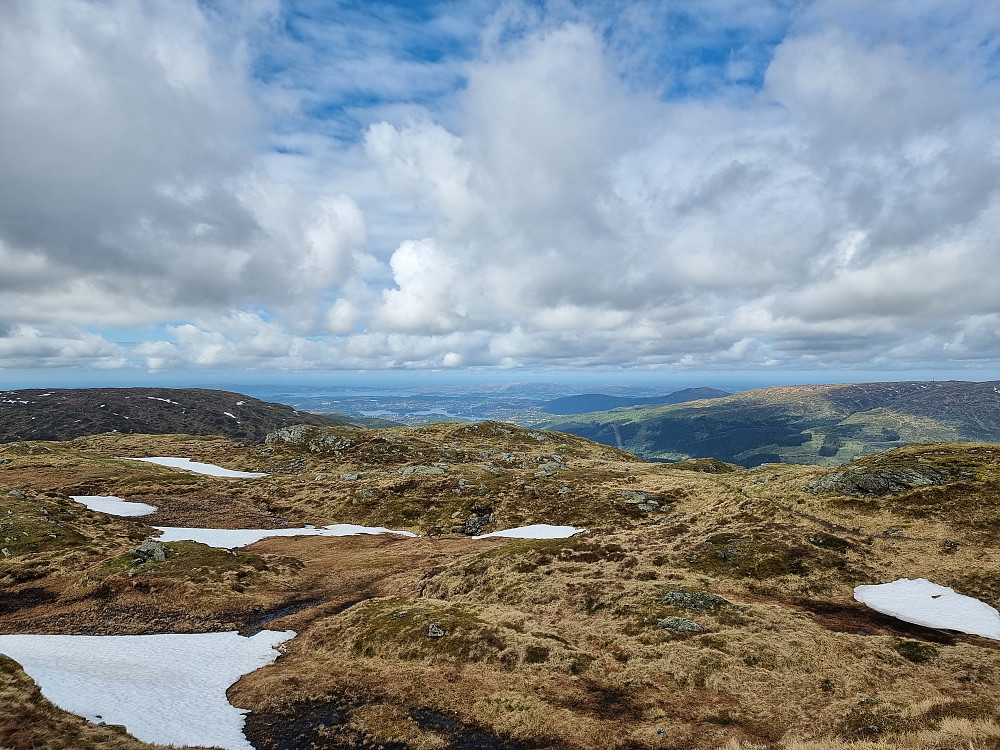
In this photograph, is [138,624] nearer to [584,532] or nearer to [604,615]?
[604,615]

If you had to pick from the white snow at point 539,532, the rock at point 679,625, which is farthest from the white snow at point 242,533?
the rock at point 679,625

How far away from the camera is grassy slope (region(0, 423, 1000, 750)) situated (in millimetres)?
23109

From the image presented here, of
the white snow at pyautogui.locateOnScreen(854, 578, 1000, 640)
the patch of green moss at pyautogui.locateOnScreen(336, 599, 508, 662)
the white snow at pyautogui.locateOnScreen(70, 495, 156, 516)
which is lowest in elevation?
the white snow at pyautogui.locateOnScreen(70, 495, 156, 516)

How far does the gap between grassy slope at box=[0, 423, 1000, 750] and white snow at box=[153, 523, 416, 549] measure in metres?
3.77

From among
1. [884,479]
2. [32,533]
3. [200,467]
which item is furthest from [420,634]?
[200,467]

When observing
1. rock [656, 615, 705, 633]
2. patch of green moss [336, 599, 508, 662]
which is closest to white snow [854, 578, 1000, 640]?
rock [656, 615, 705, 633]

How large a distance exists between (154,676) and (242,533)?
146ft

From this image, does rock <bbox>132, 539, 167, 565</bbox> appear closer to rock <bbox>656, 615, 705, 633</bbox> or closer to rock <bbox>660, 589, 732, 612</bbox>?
rock <bbox>656, 615, 705, 633</bbox>

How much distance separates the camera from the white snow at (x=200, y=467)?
11519cm

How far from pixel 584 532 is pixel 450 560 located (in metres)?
20.2

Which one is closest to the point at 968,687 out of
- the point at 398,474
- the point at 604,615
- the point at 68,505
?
the point at 604,615

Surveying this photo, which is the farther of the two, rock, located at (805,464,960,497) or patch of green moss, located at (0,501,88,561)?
rock, located at (805,464,960,497)

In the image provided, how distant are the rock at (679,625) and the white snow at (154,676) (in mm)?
27390

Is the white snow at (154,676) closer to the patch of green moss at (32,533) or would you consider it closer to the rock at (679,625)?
the patch of green moss at (32,533)
